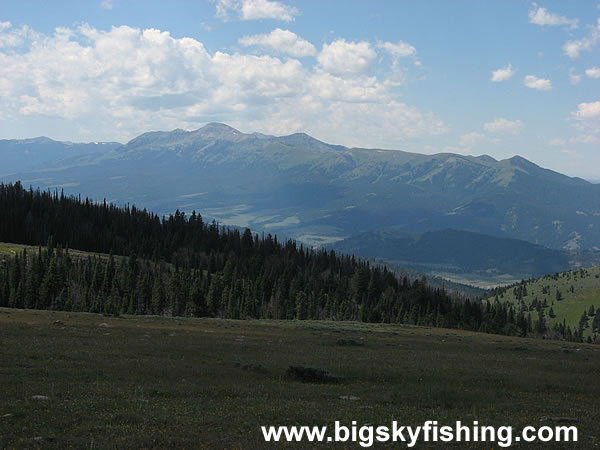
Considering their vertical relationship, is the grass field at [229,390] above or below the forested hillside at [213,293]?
above

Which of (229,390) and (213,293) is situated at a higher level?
(229,390)

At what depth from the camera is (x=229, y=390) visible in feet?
90.6

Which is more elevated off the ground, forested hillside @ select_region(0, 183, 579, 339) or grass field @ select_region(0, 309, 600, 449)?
grass field @ select_region(0, 309, 600, 449)

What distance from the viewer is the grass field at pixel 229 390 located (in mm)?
19172

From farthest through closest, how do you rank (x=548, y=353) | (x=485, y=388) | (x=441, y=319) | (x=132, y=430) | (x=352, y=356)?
(x=441, y=319) → (x=548, y=353) → (x=352, y=356) → (x=485, y=388) → (x=132, y=430)

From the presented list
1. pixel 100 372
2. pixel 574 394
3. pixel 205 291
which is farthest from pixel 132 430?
pixel 205 291

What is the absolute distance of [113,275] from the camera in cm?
13825

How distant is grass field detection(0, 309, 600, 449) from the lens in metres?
19.2

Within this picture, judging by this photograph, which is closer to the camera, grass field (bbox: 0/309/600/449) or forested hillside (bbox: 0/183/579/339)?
grass field (bbox: 0/309/600/449)

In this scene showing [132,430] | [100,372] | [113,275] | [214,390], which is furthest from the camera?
[113,275]

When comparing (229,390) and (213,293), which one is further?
(213,293)

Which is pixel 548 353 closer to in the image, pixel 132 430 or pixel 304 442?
pixel 304 442

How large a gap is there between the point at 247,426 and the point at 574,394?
23.4 meters

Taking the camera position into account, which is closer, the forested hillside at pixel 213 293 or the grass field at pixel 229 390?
the grass field at pixel 229 390
